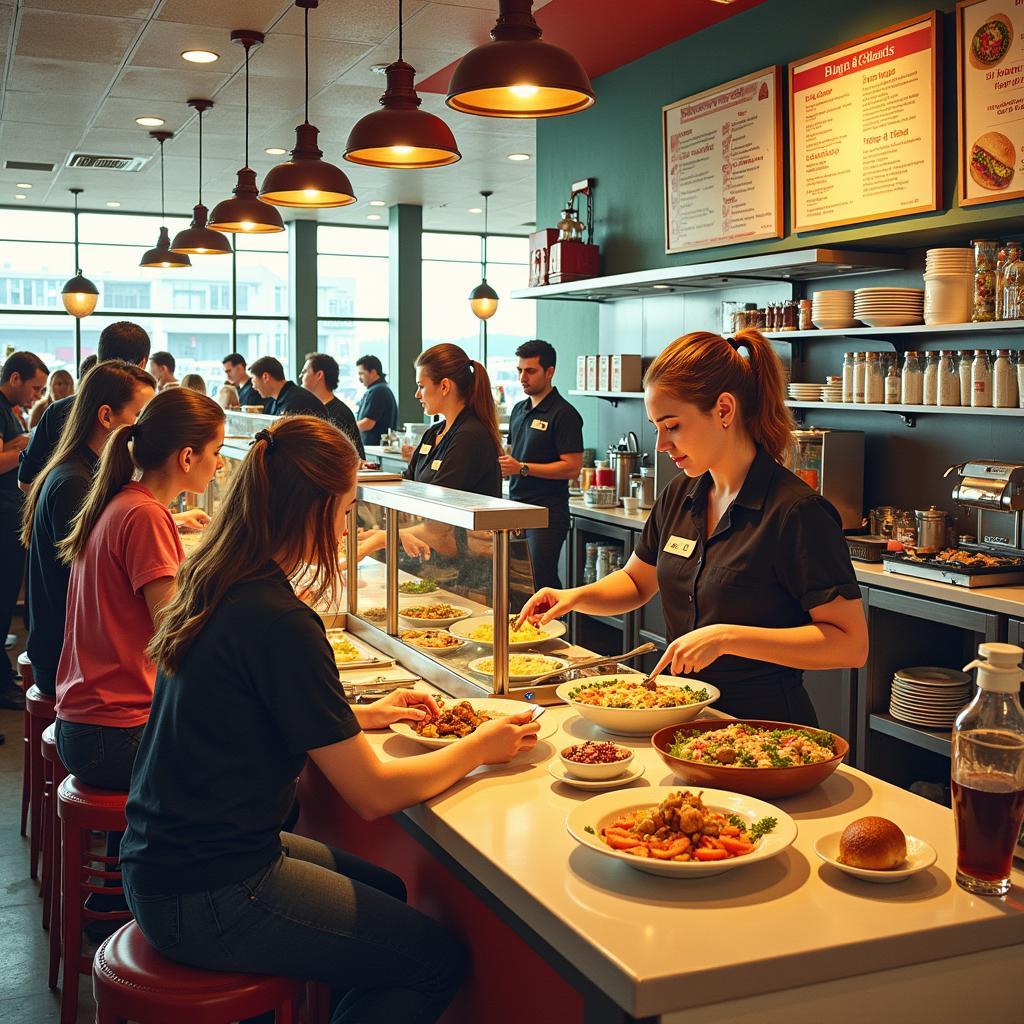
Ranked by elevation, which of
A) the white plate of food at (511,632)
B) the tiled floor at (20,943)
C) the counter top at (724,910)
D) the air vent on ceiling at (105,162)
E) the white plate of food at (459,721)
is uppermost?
the air vent on ceiling at (105,162)

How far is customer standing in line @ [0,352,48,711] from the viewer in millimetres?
5844

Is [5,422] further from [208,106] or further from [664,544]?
[664,544]

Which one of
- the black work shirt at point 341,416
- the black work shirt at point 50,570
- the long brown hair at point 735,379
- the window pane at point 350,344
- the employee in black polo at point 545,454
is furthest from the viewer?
the window pane at point 350,344

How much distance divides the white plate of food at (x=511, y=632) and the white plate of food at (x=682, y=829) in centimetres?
81

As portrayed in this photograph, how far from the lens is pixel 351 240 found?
13.4m

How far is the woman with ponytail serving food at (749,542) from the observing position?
2213 mm

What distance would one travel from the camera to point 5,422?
5922 millimetres

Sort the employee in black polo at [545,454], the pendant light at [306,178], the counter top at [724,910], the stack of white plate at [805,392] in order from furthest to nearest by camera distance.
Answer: the employee in black polo at [545,454], the stack of white plate at [805,392], the pendant light at [306,178], the counter top at [724,910]

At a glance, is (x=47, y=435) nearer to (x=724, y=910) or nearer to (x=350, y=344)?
(x=724, y=910)

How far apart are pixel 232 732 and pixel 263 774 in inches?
3.4

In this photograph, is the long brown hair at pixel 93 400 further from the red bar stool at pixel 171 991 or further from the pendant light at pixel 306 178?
the red bar stool at pixel 171 991

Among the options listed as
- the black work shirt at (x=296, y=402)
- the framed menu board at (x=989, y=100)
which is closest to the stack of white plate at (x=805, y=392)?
the framed menu board at (x=989, y=100)

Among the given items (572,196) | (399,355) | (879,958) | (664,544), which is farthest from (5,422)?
(399,355)

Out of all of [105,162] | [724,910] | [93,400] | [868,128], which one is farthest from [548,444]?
[105,162]
